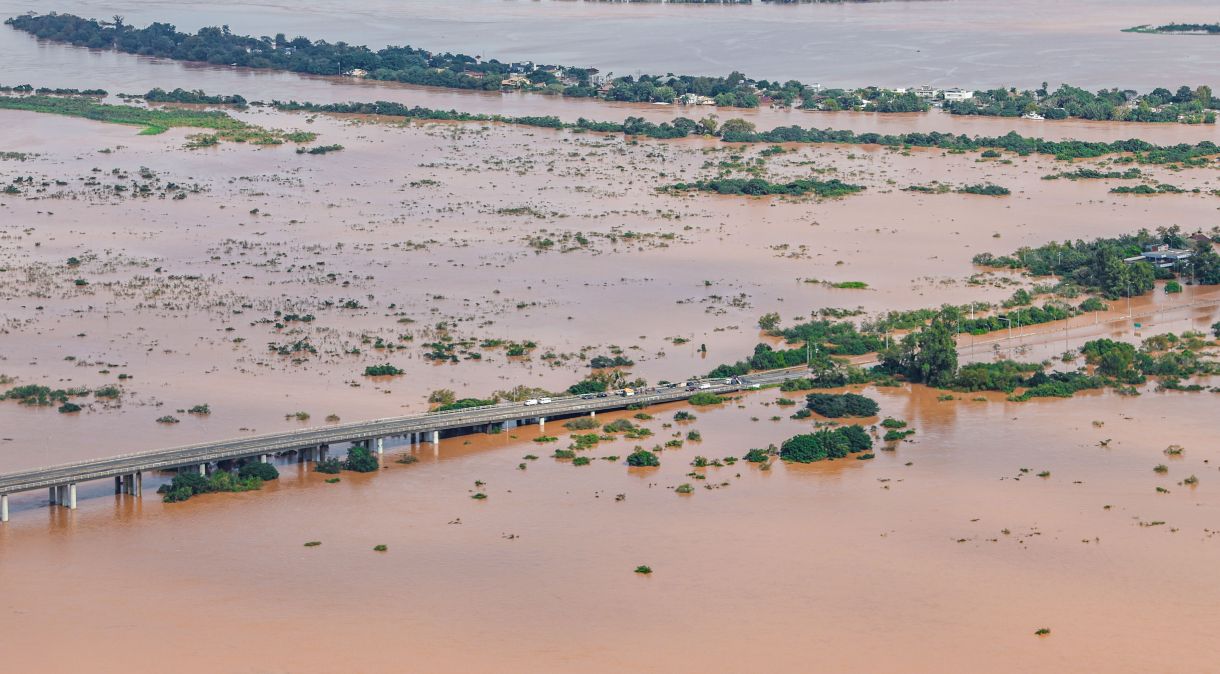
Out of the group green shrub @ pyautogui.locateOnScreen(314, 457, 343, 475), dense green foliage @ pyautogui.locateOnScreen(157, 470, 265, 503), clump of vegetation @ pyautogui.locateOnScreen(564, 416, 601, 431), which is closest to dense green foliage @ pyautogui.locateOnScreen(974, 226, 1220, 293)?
clump of vegetation @ pyautogui.locateOnScreen(564, 416, 601, 431)

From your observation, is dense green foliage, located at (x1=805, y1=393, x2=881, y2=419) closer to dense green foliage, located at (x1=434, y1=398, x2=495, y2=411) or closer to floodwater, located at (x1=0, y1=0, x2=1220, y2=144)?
dense green foliage, located at (x1=434, y1=398, x2=495, y2=411)

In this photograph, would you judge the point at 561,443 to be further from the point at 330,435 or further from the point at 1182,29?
the point at 1182,29

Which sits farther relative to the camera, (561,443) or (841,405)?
(841,405)

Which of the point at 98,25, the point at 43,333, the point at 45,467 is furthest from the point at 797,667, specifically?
the point at 98,25

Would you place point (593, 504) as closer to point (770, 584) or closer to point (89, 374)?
point (770, 584)

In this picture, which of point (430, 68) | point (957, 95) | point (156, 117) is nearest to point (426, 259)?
point (156, 117)

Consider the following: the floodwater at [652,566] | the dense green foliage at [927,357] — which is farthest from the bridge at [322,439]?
the dense green foliage at [927,357]
